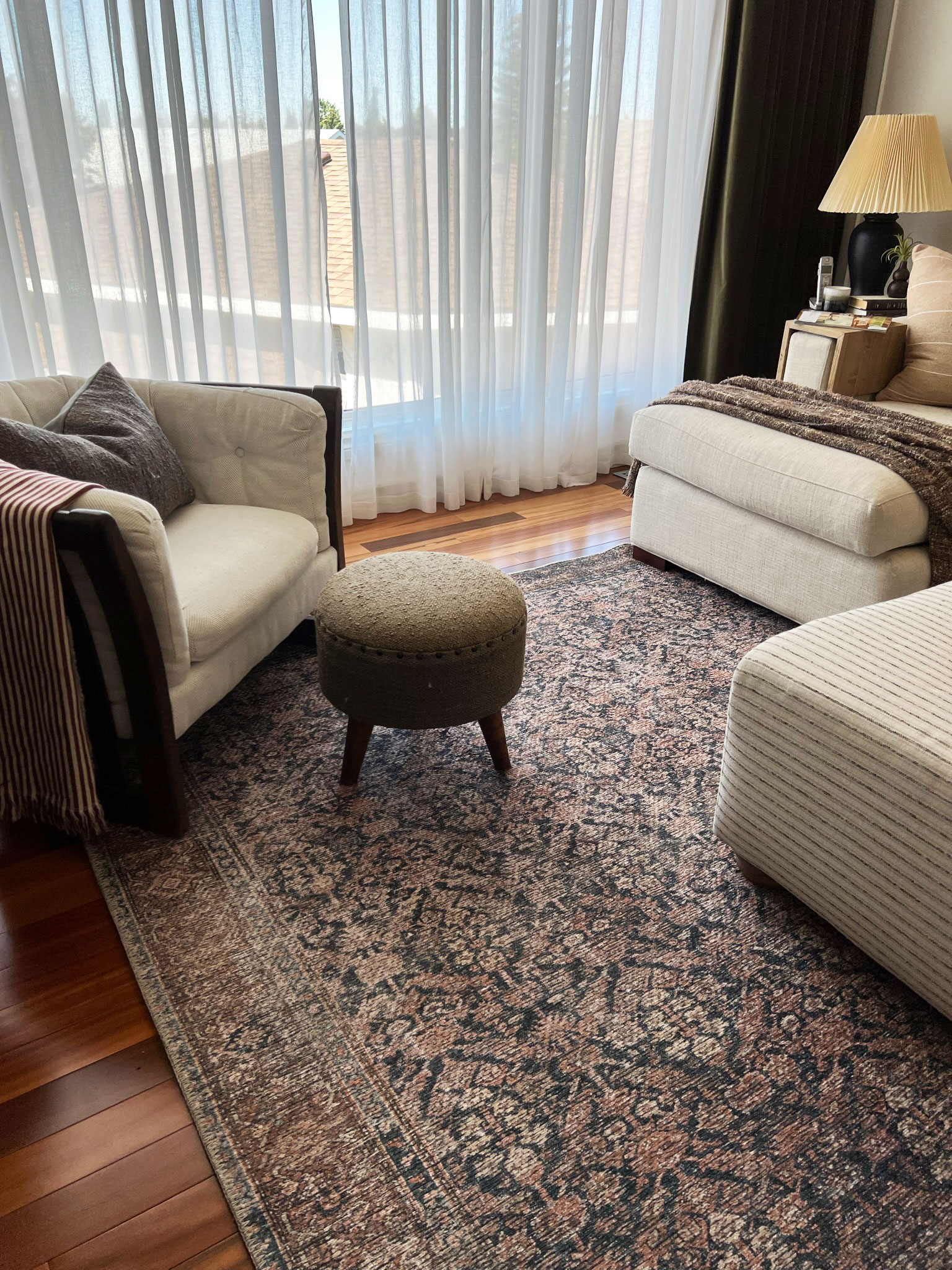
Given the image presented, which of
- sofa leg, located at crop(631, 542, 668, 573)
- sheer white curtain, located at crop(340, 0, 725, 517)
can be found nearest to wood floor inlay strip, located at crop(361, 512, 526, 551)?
sheer white curtain, located at crop(340, 0, 725, 517)

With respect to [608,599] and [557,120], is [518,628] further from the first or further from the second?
[557,120]

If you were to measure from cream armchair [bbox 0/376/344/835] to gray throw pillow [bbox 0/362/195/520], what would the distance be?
0.29 feet

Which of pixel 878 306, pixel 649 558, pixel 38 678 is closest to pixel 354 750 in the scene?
pixel 38 678

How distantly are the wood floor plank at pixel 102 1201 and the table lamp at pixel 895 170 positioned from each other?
3.54m

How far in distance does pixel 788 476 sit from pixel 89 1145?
2.03 meters

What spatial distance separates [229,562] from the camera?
1924 mm

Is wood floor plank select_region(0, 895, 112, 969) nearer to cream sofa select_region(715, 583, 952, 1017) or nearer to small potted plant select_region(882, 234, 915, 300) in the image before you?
cream sofa select_region(715, 583, 952, 1017)

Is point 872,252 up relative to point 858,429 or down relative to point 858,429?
up

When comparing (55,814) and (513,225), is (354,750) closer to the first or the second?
(55,814)

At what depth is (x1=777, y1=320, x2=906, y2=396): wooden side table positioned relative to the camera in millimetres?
2961

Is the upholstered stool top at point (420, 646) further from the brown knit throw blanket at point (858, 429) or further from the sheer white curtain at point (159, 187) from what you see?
the sheer white curtain at point (159, 187)

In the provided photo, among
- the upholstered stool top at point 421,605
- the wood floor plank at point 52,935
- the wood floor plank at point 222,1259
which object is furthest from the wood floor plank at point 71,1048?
the upholstered stool top at point 421,605

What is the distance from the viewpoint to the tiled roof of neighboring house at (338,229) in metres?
2.85

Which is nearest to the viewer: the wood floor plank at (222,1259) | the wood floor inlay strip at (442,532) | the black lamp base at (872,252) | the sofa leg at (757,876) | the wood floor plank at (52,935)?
the wood floor plank at (222,1259)
